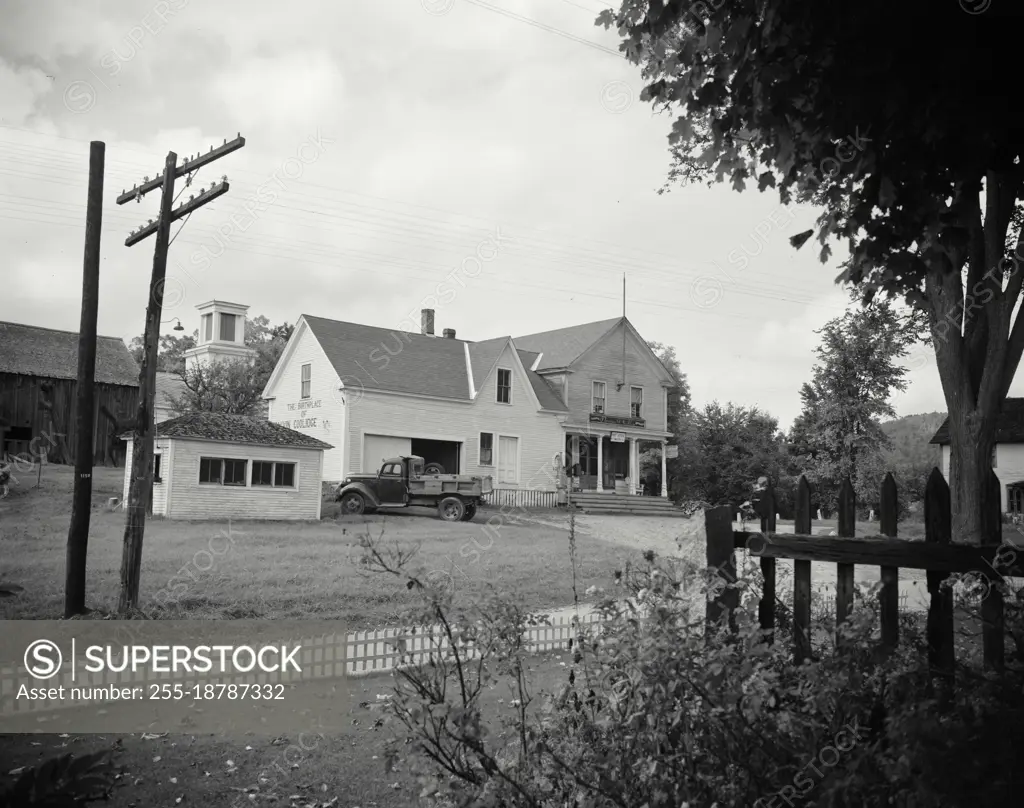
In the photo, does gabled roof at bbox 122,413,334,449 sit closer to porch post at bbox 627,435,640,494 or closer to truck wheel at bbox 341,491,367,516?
truck wheel at bbox 341,491,367,516

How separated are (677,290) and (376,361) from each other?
49.5 feet

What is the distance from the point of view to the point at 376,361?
2478 cm

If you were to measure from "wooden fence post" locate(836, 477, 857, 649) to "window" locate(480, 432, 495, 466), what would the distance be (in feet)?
76.4

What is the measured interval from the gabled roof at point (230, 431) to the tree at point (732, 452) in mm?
10116

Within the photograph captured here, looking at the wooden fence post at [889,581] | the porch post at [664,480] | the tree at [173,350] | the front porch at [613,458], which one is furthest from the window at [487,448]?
the wooden fence post at [889,581]

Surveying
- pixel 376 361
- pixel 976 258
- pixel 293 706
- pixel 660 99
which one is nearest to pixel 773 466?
pixel 976 258

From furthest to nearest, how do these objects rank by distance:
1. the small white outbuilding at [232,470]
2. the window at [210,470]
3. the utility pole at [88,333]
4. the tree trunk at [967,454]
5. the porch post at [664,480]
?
the porch post at [664,480]
the window at [210,470]
the small white outbuilding at [232,470]
the utility pole at [88,333]
the tree trunk at [967,454]

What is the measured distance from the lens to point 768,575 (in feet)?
11.0

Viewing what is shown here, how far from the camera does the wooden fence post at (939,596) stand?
2.84 meters

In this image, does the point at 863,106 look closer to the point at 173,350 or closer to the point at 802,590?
the point at 802,590

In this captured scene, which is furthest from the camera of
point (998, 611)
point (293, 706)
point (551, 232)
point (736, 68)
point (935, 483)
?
point (551, 232)

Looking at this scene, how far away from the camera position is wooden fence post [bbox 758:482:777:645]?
3332mm

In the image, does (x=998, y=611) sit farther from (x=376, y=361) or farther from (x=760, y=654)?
(x=376, y=361)

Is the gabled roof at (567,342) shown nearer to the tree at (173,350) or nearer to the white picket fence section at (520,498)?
the white picket fence section at (520,498)
